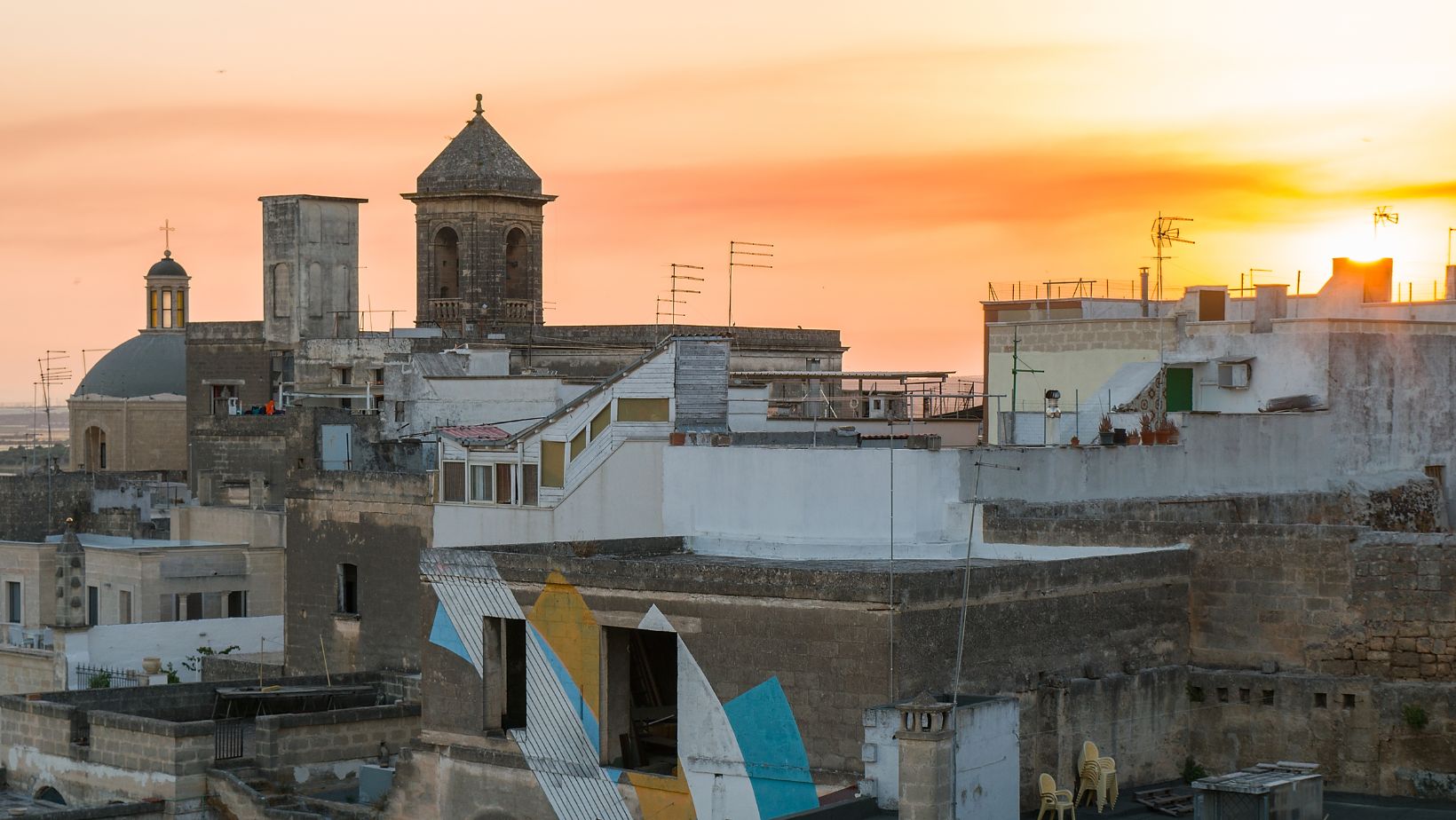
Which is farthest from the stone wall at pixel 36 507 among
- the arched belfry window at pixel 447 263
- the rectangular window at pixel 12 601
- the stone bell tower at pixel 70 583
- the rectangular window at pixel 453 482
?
the rectangular window at pixel 453 482

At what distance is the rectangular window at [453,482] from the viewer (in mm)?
37562

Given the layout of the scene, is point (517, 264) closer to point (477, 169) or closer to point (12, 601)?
point (477, 169)

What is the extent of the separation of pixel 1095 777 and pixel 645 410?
12.4 metres

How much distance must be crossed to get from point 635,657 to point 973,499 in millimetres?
4997

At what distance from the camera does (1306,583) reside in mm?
25953

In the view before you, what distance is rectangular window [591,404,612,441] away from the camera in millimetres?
35156

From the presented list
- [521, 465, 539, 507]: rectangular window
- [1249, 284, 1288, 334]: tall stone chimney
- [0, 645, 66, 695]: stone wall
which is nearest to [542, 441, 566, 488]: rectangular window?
[521, 465, 539, 507]: rectangular window

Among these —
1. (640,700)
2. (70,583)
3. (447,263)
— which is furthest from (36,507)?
(640,700)

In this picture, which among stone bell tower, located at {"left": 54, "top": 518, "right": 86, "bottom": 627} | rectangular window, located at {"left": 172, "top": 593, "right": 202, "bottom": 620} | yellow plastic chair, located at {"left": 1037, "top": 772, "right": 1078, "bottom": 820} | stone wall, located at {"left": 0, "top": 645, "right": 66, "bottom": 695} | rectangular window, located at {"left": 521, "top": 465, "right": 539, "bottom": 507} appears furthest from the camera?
rectangular window, located at {"left": 172, "top": 593, "right": 202, "bottom": 620}

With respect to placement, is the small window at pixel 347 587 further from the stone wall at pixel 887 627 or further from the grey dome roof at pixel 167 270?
the grey dome roof at pixel 167 270

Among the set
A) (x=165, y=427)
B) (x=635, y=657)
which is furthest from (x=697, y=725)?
(x=165, y=427)

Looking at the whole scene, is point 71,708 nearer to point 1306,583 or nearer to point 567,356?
point 1306,583

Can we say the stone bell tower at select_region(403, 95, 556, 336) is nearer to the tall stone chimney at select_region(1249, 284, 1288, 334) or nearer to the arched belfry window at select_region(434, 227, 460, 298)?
the arched belfry window at select_region(434, 227, 460, 298)

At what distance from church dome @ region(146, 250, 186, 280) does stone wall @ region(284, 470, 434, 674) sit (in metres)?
35.1
